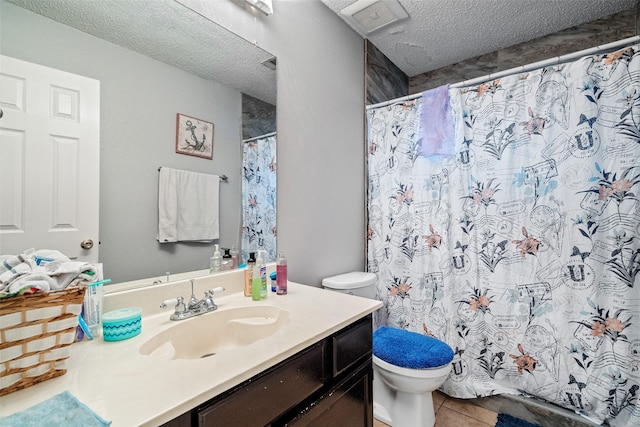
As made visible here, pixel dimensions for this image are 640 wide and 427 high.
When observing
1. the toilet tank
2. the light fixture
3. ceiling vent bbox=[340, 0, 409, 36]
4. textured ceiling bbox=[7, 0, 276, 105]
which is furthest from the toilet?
ceiling vent bbox=[340, 0, 409, 36]

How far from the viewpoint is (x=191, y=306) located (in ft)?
3.26

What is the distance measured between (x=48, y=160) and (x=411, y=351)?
1.62m

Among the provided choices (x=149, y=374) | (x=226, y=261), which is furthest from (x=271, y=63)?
(x=149, y=374)

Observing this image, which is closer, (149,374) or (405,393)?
(149,374)

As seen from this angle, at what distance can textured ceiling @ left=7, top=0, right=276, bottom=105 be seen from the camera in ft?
2.82

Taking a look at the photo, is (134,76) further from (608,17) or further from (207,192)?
(608,17)

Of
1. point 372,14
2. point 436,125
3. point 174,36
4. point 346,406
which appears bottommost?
point 346,406

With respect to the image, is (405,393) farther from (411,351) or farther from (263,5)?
(263,5)

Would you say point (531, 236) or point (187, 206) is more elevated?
point (187, 206)

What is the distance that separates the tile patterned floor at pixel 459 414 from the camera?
1.57 m

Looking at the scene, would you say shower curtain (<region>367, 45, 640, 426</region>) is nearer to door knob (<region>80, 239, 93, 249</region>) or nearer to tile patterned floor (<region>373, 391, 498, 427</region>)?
tile patterned floor (<region>373, 391, 498, 427</region>)

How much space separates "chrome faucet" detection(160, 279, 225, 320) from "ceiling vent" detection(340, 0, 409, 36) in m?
1.81

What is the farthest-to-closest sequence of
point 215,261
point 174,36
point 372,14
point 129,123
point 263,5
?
point 372,14, point 263,5, point 215,261, point 174,36, point 129,123

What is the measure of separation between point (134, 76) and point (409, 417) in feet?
6.42
